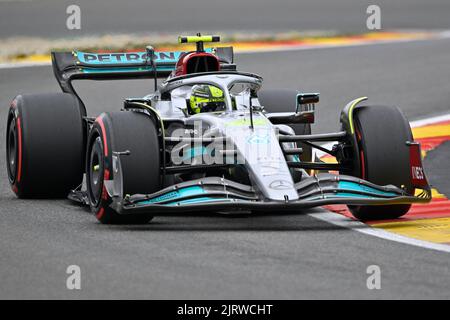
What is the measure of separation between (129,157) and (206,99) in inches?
62.2

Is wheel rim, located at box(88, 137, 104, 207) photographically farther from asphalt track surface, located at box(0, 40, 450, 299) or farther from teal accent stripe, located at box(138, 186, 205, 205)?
teal accent stripe, located at box(138, 186, 205, 205)

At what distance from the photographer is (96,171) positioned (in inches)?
416

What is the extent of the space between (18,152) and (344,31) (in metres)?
18.4

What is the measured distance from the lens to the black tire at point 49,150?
37.9ft

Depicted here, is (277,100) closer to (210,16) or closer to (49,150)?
(49,150)

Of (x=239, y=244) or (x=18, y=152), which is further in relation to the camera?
(x=18, y=152)

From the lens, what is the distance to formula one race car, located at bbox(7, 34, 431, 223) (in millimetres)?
9680

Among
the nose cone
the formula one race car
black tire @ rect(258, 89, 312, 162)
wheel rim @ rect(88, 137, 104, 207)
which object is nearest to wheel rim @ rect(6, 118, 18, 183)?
the formula one race car

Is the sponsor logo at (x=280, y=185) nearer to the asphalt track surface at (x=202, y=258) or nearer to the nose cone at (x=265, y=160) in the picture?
the nose cone at (x=265, y=160)

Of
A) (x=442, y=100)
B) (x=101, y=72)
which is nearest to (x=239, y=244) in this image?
(x=101, y=72)

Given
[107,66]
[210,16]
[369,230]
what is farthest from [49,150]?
[210,16]

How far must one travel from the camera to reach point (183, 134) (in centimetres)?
1088

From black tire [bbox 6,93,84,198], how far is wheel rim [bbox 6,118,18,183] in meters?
0.14

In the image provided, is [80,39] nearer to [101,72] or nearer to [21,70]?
[21,70]
